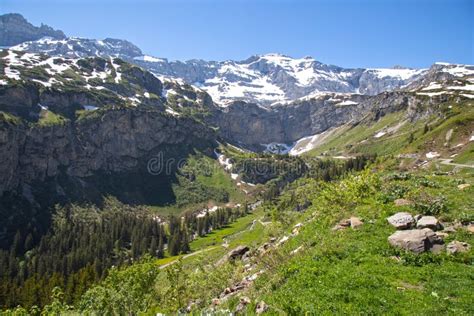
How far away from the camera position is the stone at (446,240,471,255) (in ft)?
79.5

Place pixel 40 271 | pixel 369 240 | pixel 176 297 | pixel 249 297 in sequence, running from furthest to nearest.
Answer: pixel 40 271 → pixel 176 297 → pixel 369 240 → pixel 249 297

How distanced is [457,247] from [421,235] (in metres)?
2.26

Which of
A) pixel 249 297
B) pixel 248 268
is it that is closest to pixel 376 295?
pixel 249 297

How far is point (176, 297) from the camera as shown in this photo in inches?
1459

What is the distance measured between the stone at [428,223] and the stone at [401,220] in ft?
1.82

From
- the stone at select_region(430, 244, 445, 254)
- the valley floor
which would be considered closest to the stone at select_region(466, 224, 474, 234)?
the valley floor

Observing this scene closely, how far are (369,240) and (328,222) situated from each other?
7142 millimetres

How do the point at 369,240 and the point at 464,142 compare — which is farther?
the point at 464,142

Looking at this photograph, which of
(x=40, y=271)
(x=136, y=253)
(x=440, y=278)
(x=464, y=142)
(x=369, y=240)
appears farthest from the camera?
(x=136, y=253)

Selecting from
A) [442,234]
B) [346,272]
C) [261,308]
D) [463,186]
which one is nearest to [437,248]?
[442,234]

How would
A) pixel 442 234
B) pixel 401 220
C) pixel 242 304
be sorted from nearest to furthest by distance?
pixel 242 304 → pixel 442 234 → pixel 401 220

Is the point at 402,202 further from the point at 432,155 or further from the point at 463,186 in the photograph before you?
the point at 432,155

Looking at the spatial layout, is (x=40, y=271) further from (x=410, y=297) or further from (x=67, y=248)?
(x=410, y=297)

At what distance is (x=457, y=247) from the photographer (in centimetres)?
2459
